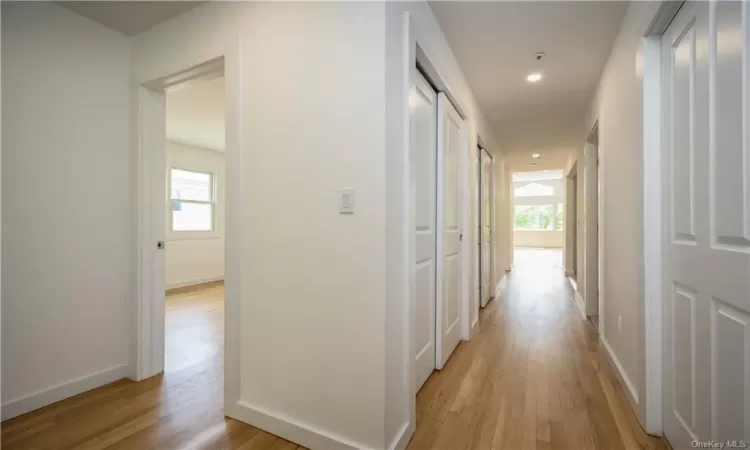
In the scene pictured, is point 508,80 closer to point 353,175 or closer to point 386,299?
point 353,175

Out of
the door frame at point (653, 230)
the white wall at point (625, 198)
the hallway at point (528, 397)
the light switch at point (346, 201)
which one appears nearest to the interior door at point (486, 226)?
the hallway at point (528, 397)

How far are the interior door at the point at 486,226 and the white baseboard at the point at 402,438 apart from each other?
299 cm

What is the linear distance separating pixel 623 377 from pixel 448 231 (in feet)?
4.85

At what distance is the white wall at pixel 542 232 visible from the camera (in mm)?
13781

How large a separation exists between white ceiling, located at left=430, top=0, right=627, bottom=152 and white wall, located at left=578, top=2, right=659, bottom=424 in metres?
0.18

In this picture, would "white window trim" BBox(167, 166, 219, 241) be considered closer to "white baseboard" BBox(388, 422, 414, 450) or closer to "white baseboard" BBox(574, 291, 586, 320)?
"white baseboard" BBox(388, 422, 414, 450)

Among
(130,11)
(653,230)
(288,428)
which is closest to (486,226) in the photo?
(653,230)

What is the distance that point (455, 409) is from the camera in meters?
1.95

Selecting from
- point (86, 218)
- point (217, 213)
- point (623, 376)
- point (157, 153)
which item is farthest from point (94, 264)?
point (217, 213)

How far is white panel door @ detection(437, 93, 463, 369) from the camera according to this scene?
8.22 ft

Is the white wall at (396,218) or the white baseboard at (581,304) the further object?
the white baseboard at (581,304)

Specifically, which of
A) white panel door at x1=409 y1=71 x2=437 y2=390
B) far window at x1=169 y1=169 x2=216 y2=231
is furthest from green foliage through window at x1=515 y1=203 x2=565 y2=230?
white panel door at x1=409 y1=71 x2=437 y2=390

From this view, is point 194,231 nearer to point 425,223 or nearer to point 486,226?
point 486,226

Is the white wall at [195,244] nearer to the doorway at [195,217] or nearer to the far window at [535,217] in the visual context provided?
the doorway at [195,217]
